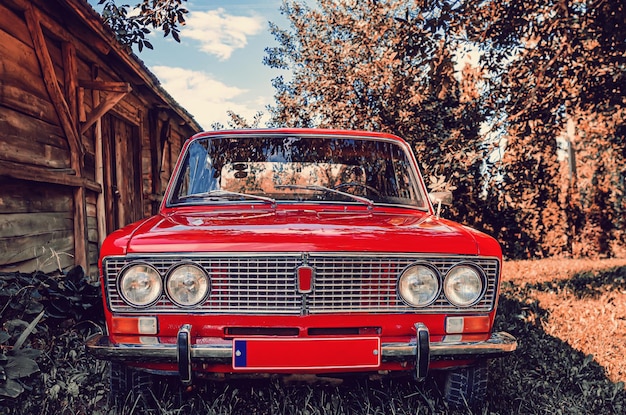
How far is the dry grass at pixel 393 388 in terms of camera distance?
8.13 ft

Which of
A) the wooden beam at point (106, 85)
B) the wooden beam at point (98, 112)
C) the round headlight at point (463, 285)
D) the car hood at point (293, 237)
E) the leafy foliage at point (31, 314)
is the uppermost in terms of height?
the wooden beam at point (106, 85)

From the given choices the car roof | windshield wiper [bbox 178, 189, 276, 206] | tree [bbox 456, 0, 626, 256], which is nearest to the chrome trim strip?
windshield wiper [bbox 178, 189, 276, 206]

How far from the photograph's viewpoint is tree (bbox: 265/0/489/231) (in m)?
5.79

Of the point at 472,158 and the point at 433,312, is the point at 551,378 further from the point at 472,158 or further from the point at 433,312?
the point at 472,158

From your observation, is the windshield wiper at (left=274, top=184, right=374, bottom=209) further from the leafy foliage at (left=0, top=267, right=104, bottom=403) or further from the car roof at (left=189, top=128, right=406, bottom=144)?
the leafy foliage at (left=0, top=267, right=104, bottom=403)

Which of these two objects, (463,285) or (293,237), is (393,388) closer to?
(463,285)

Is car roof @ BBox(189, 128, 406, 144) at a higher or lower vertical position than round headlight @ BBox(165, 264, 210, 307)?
higher

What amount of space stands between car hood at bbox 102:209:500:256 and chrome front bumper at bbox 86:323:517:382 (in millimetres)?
356

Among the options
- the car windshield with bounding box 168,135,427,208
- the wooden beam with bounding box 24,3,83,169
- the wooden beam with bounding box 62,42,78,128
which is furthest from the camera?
the wooden beam with bounding box 62,42,78,128

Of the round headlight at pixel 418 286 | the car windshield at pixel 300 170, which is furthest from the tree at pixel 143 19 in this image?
the round headlight at pixel 418 286

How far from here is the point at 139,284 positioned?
82.8 inches

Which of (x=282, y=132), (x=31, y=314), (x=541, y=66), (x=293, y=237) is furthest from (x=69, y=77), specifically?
(x=541, y=66)

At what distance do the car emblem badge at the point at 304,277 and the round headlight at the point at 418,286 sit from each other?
397 mm

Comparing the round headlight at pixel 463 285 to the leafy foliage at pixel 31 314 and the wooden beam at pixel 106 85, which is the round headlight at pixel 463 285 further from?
the wooden beam at pixel 106 85
